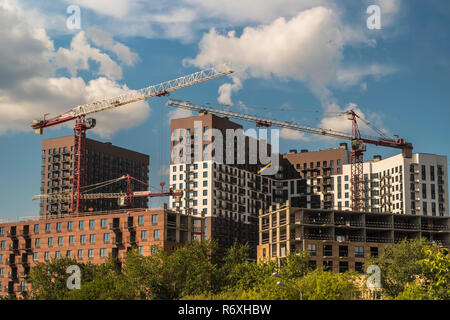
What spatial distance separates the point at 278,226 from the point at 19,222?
7231 centimetres

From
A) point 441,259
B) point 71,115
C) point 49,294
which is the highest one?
point 71,115

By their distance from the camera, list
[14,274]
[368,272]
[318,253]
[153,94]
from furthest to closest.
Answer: [153,94] < [14,274] < [318,253] < [368,272]

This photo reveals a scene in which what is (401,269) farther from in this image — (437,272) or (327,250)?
(327,250)

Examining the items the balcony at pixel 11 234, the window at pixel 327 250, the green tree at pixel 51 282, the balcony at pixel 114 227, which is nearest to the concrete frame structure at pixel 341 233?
the window at pixel 327 250

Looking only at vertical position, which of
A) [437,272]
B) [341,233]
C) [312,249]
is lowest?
[437,272]

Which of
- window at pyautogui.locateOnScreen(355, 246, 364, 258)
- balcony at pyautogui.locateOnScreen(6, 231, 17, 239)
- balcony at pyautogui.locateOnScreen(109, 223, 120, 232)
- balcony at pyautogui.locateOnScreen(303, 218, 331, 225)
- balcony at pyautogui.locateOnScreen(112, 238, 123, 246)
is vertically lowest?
window at pyautogui.locateOnScreen(355, 246, 364, 258)

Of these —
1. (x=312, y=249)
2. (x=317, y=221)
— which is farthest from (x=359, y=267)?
(x=317, y=221)

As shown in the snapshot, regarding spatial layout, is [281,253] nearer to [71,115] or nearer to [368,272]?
[368,272]

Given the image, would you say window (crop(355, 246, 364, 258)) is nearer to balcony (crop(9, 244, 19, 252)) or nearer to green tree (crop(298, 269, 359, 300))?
green tree (crop(298, 269, 359, 300))

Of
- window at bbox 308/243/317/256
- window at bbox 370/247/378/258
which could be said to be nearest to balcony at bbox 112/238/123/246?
window at bbox 308/243/317/256

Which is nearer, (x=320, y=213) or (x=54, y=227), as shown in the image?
(x=320, y=213)

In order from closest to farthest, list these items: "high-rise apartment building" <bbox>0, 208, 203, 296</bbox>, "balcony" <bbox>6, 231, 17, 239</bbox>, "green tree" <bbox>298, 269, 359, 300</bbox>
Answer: "green tree" <bbox>298, 269, 359, 300</bbox> < "high-rise apartment building" <bbox>0, 208, 203, 296</bbox> < "balcony" <bbox>6, 231, 17, 239</bbox>

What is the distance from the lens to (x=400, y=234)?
149375 millimetres
